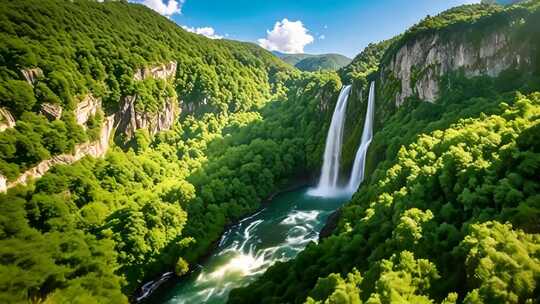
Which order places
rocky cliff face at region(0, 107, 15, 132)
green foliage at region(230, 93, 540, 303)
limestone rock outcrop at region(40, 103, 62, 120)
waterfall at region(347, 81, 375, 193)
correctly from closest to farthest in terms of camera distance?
green foliage at region(230, 93, 540, 303)
rocky cliff face at region(0, 107, 15, 132)
waterfall at region(347, 81, 375, 193)
limestone rock outcrop at region(40, 103, 62, 120)

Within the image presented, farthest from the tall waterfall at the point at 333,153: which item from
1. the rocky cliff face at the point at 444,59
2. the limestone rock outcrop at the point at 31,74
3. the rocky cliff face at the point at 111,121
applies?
the limestone rock outcrop at the point at 31,74

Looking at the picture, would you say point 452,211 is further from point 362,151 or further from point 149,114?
point 149,114

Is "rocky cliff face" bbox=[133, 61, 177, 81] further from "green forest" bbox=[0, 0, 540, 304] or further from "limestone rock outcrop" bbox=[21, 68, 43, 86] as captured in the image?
"limestone rock outcrop" bbox=[21, 68, 43, 86]

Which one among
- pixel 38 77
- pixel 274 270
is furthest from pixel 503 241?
pixel 38 77

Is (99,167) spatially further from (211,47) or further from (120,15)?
(211,47)

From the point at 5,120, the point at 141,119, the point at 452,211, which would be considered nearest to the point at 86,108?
the point at 141,119

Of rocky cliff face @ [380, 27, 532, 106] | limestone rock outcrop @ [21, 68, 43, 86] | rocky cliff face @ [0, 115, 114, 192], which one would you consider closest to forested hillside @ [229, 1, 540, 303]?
rocky cliff face @ [380, 27, 532, 106]
